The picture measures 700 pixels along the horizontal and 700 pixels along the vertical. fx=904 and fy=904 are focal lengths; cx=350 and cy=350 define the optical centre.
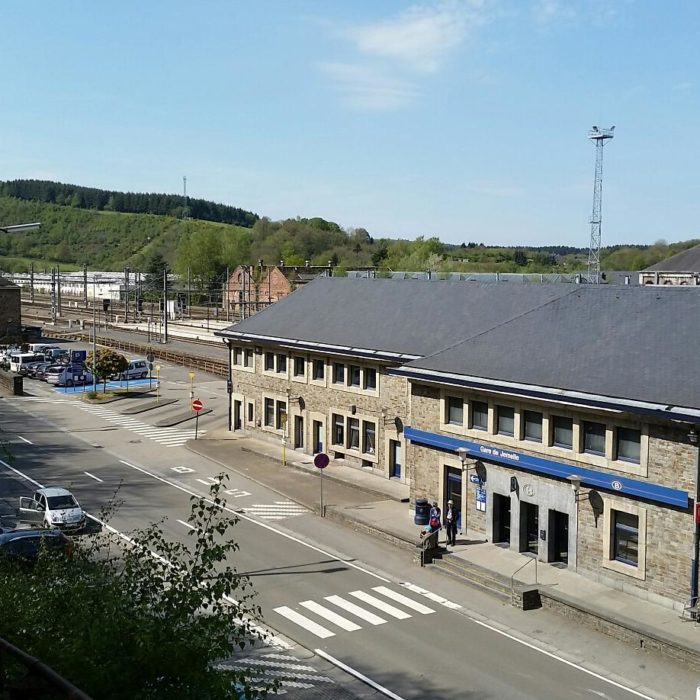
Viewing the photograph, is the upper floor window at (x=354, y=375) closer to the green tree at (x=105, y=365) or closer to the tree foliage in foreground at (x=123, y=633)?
the tree foliage in foreground at (x=123, y=633)

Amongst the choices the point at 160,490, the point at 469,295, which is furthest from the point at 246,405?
the point at 469,295

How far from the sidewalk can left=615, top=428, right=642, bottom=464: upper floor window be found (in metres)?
3.15

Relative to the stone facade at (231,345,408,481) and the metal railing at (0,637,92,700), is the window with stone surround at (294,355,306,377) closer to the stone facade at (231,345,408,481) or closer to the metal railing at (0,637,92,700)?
the stone facade at (231,345,408,481)

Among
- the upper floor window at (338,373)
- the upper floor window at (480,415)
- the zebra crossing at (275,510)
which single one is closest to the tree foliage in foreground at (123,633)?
the upper floor window at (480,415)

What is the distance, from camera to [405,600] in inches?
846

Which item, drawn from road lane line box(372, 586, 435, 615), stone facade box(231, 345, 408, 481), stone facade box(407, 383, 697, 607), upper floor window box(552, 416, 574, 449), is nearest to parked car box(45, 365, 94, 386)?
stone facade box(231, 345, 408, 481)

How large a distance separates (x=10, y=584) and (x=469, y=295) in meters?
24.7

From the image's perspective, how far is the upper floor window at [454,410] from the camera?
26.2 m

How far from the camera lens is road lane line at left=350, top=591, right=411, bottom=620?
20.5 meters

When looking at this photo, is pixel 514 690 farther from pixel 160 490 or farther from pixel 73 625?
pixel 160 490

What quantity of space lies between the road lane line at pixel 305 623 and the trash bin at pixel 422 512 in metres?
6.16

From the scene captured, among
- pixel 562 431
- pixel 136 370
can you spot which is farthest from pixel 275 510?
pixel 136 370

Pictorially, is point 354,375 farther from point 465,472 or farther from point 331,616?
point 331,616

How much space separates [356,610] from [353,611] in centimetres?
9
